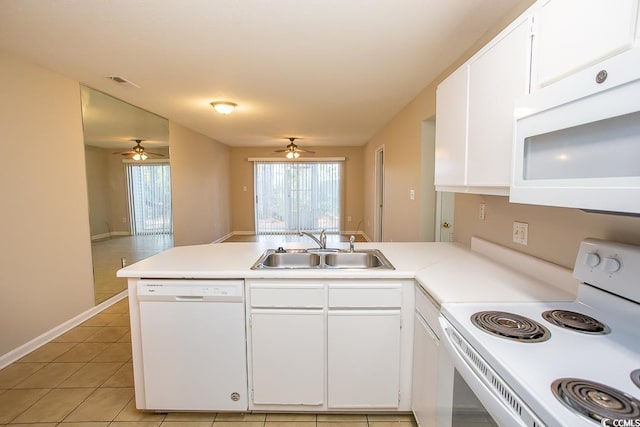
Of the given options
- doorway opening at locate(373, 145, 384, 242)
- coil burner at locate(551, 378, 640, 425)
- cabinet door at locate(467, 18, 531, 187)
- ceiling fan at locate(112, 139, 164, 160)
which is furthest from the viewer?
doorway opening at locate(373, 145, 384, 242)

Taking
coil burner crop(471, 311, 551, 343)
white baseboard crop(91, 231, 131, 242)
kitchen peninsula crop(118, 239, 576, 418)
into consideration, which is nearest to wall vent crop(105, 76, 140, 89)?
white baseboard crop(91, 231, 131, 242)

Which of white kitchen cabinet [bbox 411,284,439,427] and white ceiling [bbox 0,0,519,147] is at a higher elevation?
white ceiling [bbox 0,0,519,147]

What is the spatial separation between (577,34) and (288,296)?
1570 millimetres

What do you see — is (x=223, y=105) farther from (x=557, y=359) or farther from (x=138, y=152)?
(x=557, y=359)

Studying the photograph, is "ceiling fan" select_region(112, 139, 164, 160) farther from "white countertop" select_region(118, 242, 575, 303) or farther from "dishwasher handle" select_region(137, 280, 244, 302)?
"dishwasher handle" select_region(137, 280, 244, 302)

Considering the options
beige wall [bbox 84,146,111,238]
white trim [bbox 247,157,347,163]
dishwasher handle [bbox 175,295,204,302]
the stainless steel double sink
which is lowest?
dishwasher handle [bbox 175,295,204,302]

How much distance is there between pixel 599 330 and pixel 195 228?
5.59 m

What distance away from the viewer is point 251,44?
215 cm

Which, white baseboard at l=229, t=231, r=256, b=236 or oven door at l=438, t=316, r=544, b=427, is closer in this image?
oven door at l=438, t=316, r=544, b=427

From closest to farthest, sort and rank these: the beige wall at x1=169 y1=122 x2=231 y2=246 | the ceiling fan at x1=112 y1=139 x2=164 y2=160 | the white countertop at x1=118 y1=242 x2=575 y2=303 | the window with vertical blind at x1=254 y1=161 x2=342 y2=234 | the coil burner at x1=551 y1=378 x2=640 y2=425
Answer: the coil burner at x1=551 y1=378 x2=640 y2=425
the white countertop at x1=118 y1=242 x2=575 y2=303
the ceiling fan at x1=112 y1=139 x2=164 y2=160
the beige wall at x1=169 y1=122 x2=231 y2=246
the window with vertical blind at x1=254 y1=161 x2=342 y2=234

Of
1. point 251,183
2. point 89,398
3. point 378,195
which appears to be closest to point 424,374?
point 89,398

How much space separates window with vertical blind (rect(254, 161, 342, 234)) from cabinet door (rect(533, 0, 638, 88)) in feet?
22.4

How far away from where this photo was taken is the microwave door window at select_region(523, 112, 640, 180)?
72cm

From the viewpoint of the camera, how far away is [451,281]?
1.43m
